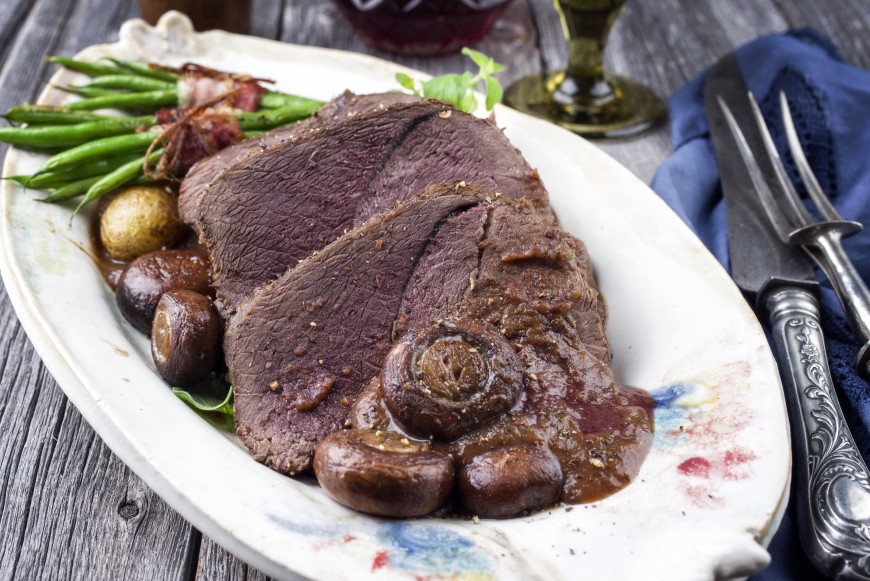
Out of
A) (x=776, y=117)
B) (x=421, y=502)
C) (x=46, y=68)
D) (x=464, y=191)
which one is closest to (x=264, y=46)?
(x=46, y=68)

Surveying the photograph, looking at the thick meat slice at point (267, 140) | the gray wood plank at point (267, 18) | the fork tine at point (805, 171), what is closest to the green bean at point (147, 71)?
the thick meat slice at point (267, 140)

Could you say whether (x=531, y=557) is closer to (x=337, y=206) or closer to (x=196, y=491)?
(x=196, y=491)

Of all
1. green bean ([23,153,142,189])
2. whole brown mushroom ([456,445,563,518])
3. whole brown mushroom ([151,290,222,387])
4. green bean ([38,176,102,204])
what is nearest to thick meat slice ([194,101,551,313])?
whole brown mushroom ([151,290,222,387])

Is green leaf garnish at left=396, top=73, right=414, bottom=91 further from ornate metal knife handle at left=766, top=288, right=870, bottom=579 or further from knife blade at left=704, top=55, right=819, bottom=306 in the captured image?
ornate metal knife handle at left=766, top=288, right=870, bottom=579

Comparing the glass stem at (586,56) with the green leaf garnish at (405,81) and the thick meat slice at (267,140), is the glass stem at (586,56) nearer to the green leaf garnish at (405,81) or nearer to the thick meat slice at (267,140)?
the green leaf garnish at (405,81)

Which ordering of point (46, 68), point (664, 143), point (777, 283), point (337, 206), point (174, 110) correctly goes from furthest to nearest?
1. point (46, 68)
2. point (664, 143)
3. point (174, 110)
4. point (777, 283)
5. point (337, 206)

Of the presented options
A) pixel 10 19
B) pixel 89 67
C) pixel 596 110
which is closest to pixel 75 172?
pixel 89 67
